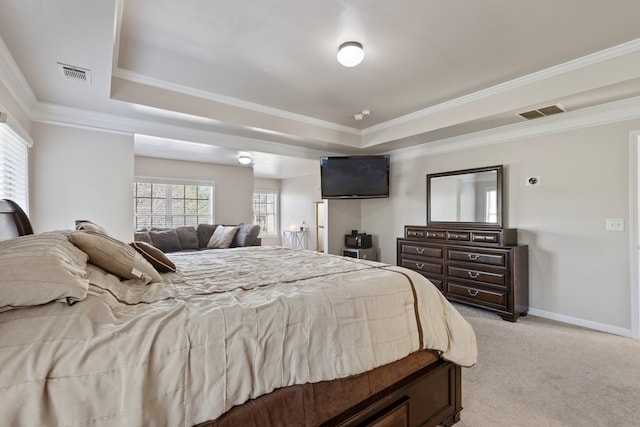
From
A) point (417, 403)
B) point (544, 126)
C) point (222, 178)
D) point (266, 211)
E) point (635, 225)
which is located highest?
point (544, 126)

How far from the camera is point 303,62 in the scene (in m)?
2.70

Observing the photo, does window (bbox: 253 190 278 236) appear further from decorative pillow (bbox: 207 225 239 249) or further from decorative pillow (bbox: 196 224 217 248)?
decorative pillow (bbox: 207 225 239 249)

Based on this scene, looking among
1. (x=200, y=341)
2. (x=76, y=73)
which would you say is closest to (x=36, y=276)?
(x=200, y=341)

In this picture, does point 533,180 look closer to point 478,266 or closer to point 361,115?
point 478,266

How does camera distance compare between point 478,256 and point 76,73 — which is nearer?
point 76,73

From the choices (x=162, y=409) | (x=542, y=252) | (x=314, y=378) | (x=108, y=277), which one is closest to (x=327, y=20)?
(x=108, y=277)

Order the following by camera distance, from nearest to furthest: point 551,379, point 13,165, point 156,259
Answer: point 156,259 → point 551,379 → point 13,165

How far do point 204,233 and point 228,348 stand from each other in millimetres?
4852

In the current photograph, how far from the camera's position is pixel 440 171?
4.59 meters

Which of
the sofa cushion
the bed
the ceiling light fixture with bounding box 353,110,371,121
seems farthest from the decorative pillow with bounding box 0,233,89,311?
the sofa cushion

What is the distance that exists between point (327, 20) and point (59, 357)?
2.35 m

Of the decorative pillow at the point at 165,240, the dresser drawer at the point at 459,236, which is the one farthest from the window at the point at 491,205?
the decorative pillow at the point at 165,240

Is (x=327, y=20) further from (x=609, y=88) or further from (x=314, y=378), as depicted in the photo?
(x=609, y=88)

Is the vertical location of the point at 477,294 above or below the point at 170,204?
below
